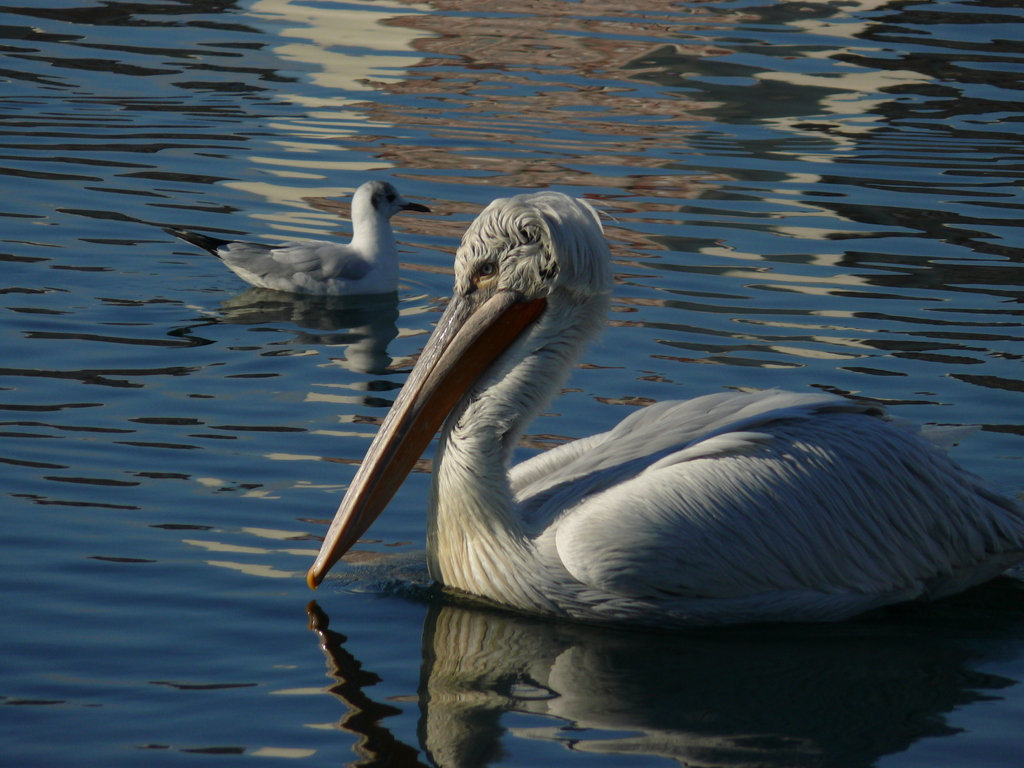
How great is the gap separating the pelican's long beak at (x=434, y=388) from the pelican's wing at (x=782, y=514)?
357mm

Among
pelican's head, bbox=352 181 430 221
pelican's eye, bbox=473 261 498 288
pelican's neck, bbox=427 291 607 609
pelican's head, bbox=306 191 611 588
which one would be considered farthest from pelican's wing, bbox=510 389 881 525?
pelican's head, bbox=352 181 430 221

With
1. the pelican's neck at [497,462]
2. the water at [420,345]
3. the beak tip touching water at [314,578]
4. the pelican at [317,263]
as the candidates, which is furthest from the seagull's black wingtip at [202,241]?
the beak tip touching water at [314,578]

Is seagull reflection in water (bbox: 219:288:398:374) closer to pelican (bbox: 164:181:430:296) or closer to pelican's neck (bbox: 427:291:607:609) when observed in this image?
pelican (bbox: 164:181:430:296)

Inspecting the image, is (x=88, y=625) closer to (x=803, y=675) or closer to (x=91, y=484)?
(x=91, y=484)

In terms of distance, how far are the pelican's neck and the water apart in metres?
0.13

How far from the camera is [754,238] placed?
26.2 feet

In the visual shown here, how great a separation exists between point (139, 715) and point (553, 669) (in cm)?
98

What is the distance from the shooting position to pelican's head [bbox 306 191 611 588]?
152 inches

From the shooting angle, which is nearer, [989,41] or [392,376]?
[392,376]

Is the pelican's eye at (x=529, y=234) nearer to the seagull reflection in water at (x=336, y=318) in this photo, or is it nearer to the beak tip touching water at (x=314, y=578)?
the beak tip touching water at (x=314, y=578)

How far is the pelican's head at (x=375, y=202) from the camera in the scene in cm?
774

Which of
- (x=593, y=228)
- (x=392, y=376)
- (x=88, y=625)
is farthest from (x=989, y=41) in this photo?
(x=88, y=625)

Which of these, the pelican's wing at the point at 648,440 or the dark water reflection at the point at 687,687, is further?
the pelican's wing at the point at 648,440

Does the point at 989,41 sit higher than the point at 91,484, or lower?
higher
